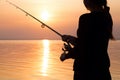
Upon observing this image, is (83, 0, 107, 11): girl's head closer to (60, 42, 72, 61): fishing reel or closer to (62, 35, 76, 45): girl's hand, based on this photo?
(62, 35, 76, 45): girl's hand

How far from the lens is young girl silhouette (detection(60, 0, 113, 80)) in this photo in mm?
4219

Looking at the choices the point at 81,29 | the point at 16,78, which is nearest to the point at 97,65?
the point at 81,29

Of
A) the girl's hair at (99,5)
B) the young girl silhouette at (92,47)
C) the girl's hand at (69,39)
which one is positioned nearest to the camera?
the young girl silhouette at (92,47)

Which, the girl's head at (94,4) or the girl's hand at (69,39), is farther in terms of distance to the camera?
the girl's hand at (69,39)

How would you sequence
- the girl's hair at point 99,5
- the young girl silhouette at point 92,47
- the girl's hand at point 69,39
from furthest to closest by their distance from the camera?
1. the girl's hand at point 69,39
2. the girl's hair at point 99,5
3. the young girl silhouette at point 92,47

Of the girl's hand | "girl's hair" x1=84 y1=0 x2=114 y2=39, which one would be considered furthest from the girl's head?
the girl's hand

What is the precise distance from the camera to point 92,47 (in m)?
4.25

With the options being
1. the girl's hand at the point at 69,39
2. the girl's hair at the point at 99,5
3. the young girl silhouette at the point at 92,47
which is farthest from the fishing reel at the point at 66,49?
the girl's hair at the point at 99,5

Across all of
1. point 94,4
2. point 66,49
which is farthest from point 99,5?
point 66,49

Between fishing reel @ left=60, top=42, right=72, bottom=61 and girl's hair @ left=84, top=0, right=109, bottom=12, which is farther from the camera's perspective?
fishing reel @ left=60, top=42, right=72, bottom=61

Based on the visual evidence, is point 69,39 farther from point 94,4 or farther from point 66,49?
point 94,4

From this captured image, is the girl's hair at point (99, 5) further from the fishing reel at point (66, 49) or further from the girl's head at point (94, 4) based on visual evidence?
the fishing reel at point (66, 49)

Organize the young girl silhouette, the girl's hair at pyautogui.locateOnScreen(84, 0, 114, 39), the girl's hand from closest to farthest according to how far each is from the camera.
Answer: the young girl silhouette → the girl's hair at pyautogui.locateOnScreen(84, 0, 114, 39) → the girl's hand

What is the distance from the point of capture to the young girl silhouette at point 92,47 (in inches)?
166
